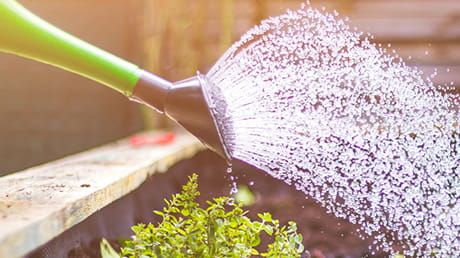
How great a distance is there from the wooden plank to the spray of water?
0.43m

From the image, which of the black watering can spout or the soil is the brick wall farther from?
the black watering can spout

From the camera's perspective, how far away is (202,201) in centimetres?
319

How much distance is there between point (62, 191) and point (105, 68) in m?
0.35

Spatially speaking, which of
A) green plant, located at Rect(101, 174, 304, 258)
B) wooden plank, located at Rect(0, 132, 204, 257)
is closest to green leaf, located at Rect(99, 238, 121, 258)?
wooden plank, located at Rect(0, 132, 204, 257)

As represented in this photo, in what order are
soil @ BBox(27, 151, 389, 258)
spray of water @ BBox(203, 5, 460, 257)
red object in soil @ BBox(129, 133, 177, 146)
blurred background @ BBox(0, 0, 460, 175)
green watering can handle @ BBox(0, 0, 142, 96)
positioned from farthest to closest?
blurred background @ BBox(0, 0, 460, 175) → red object in soil @ BBox(129, 133, 177, 146) → spray of water @ BBox(203, 5, 460, 257) → soil @ BBox(27, 151, 389, 258) → green watering can handle @ BBox(0, 0, 142, 96)

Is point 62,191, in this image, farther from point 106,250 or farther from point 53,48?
point 53,48

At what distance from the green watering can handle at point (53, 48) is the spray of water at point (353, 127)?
28cm

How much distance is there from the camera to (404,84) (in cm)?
197

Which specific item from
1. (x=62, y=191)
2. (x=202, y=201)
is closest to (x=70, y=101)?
(x=202, y=201)

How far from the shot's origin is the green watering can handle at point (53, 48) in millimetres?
1448

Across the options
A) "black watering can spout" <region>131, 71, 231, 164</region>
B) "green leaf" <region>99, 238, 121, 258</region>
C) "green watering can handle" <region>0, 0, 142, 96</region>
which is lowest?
"green leaf" <region>99, 238, 121, 258</region>

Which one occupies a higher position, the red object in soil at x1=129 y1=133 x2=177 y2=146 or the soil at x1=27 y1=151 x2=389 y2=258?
the red object in soil at x1=129 y1=133 x2=177 y2=146

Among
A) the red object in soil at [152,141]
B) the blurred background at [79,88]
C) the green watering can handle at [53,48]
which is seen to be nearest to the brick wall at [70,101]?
the blurred background at [79,88]

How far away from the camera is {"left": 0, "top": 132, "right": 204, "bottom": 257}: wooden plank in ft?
3.84
